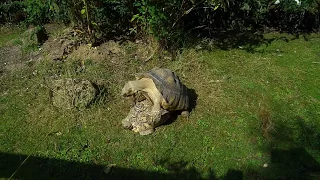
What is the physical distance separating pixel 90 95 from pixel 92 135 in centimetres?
60

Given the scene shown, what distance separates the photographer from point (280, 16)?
758 cm

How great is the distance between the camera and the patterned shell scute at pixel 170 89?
471 centimetres

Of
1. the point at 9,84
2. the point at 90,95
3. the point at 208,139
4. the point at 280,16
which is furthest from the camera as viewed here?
the point at 280,16

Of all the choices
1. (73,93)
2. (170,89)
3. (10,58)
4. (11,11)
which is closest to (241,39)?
(170,89)

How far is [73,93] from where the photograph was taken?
5016mm

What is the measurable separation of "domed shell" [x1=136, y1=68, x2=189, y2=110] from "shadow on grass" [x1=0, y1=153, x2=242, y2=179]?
80 centimetres

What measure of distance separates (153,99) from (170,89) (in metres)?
0.26

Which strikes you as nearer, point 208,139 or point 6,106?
point 208,139

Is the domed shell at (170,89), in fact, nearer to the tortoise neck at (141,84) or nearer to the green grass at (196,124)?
the tortoise neck at (141,84)

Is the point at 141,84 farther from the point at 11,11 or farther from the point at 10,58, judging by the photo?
the point at 11,11

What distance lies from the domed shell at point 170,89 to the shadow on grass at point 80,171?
0.80 meters

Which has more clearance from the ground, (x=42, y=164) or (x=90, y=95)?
(x=90, y=95)

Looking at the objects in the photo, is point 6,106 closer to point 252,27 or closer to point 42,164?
point 42,164

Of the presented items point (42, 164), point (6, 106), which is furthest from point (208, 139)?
point (6, 106)
